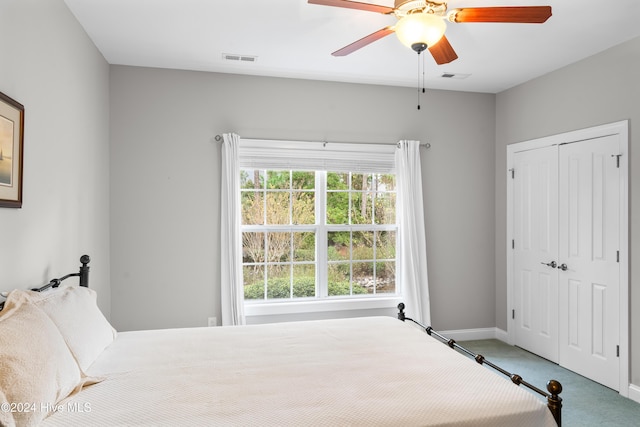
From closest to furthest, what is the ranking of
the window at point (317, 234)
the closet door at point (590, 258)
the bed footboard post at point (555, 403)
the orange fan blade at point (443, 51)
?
the bed footboard post at point (555, 403)
the orange fan blade at point (443, 51)
the closet door at point (590, 258)
the window at point (317, 234)

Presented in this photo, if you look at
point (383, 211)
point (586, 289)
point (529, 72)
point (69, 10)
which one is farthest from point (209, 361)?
point (529, 72)

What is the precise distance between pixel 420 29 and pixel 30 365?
2256 millimetres

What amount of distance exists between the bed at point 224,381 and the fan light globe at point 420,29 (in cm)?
169

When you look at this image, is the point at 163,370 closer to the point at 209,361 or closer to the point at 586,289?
the point at 209,361

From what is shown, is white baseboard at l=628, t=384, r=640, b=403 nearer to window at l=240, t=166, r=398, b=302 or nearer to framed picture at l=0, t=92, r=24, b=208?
window at l=240, t=166, r=398, b=302

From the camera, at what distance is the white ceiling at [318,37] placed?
2.85m

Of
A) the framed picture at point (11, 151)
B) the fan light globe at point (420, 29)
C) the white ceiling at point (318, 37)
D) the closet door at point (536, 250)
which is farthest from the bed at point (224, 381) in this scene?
the closet door at point (536, 250)

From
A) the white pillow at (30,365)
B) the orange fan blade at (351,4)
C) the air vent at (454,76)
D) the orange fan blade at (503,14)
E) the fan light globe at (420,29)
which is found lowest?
the white pillow at (30,365)

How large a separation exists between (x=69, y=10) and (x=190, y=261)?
7.31 feet

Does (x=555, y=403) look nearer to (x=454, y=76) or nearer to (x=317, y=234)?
(x=317, y=234)

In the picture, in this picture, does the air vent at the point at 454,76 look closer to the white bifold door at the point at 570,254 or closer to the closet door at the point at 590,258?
the white bifold door at the point at 570,254

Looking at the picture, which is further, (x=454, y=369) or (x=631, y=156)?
(x=631, y=156)

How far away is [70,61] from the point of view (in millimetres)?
2877

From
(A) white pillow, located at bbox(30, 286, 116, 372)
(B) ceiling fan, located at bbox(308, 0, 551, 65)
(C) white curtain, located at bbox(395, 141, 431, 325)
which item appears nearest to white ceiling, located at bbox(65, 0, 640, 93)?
(B) ceiling fan, located at bbox(308, 0, 551, 65)
